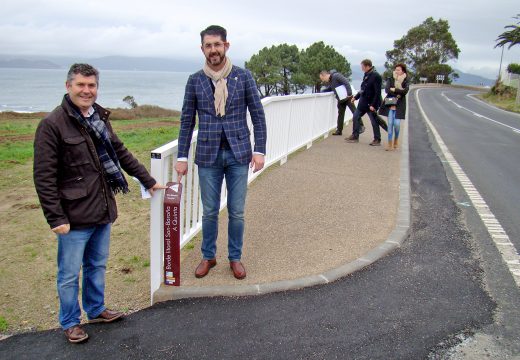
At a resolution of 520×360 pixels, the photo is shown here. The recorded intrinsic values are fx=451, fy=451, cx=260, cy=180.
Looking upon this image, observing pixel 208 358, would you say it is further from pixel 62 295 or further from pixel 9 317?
pixel 9 317

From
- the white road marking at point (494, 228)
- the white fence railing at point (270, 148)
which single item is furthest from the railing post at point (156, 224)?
the white road marking at point (494, 228)

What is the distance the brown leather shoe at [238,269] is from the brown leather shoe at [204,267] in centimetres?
19

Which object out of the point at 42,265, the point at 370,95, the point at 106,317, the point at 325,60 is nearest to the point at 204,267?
the point at 106,317

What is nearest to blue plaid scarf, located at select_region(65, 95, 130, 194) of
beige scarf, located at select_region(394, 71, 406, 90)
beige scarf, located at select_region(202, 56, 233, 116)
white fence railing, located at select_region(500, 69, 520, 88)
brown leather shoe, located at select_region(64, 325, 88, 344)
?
beige scarf, located at select_region(202, 56, 233, 116)

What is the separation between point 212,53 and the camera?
3.47 metres

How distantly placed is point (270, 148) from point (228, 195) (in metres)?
3.76

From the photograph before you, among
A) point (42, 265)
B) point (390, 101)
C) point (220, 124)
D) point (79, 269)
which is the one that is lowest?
point (42, 265)

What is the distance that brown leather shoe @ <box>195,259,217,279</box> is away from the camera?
13.1ft

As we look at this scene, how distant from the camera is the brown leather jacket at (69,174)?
2797mm

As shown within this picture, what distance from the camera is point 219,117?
363 cm

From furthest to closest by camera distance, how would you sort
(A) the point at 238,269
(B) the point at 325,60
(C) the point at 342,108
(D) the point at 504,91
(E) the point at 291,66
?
(E) the point at 291,66 < (B) the point at 325,60 < (D) the point at 504,91 < (C) the point at 342,108 < (A) the point at 238,269

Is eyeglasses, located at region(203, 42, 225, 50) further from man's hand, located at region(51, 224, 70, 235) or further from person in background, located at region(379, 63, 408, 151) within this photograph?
person in background, located at region(379, 63, 408, 151)

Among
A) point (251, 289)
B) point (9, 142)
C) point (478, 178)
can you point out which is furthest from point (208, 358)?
point (9, 142)

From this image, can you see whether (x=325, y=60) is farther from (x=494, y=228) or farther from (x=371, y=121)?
(x=494, y=228)
